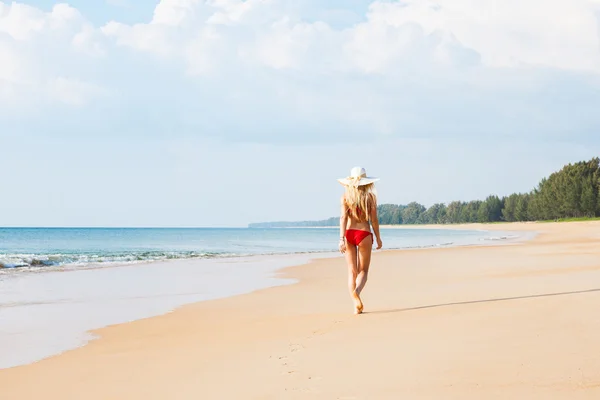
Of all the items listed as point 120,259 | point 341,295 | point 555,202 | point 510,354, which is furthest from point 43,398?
point 555,202

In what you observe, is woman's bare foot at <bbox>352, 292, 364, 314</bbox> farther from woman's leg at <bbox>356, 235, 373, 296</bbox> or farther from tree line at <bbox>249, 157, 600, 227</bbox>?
tree line at <bbox>249, 157, 600, 227</bbox>

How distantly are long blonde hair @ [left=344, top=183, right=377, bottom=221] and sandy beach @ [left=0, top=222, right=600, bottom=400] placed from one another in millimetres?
1367

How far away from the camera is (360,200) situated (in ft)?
27.0

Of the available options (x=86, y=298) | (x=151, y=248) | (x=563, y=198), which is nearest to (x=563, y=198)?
(x=563, y=198)

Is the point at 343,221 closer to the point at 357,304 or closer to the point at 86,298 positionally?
the point at 357,304

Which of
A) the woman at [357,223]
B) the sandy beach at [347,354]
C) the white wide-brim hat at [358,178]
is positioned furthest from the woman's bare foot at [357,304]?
the white wide-brim hat at [358,178]

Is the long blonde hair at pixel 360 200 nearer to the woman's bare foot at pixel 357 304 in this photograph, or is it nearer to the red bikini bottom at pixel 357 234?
the red bikini bottom at pixel 357 234

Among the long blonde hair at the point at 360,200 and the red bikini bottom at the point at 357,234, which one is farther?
the red bikini bottom at the point at 357,234

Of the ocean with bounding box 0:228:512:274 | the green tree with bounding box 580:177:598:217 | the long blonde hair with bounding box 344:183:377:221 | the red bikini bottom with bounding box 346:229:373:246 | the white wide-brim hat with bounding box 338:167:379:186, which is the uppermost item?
the green tree with bounding box 580:177:598:217

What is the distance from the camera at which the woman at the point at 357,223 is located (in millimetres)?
8227

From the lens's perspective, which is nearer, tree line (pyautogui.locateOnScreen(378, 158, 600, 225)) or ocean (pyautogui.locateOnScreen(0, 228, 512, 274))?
ocean (pyautogui.locateOnScreen(0, 228, 512, 274))

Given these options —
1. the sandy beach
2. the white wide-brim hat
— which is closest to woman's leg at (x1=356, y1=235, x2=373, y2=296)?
the sandy beach

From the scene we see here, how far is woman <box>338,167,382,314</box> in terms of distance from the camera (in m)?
8.23

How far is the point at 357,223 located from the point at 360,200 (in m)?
0.35
